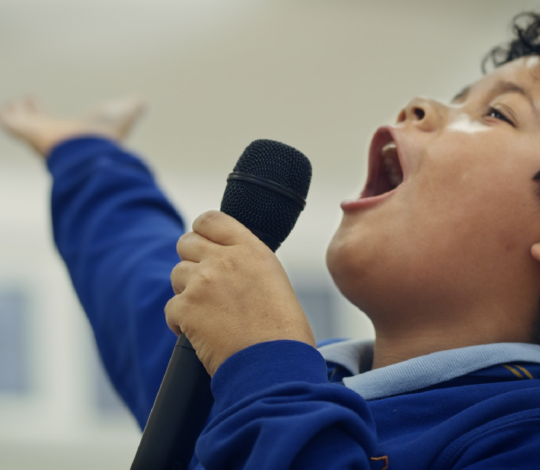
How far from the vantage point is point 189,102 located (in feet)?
A: 10.0

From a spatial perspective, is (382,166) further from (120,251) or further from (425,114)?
(120,251)

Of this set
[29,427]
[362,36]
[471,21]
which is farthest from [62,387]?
[471,21]

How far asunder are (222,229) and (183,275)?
58 mm

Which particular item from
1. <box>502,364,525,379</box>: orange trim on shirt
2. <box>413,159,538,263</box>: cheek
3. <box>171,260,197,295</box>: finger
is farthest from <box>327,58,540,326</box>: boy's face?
<box>171,260,197,295</box>: finger

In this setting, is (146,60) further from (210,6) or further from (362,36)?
(362,36)

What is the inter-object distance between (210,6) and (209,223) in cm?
236

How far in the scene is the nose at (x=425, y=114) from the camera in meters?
0.77

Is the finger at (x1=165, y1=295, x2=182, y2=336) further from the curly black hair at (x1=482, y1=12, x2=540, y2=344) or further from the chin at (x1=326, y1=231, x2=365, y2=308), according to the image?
the curly black hair at (x1=482, y1=12, x2=540, y2=344)

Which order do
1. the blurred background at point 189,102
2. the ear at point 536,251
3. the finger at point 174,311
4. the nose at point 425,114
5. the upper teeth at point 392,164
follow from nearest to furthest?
the finger at point 174,311 < the ear at point 536,251 < the nose at point 425,114 < the upper teeth at point 392,164 < the blurred background at point 189,102

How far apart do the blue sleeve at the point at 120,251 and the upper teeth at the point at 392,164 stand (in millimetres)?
374

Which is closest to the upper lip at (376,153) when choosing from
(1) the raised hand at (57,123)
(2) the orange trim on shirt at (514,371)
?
(2) the orange trim on shirt at (514,371)

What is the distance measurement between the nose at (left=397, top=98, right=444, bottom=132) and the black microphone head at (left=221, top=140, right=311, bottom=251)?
0.82ft

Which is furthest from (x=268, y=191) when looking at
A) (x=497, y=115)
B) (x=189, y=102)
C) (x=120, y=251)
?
(x=189, y=102)

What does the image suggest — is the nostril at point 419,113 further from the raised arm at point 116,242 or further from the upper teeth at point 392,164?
the raised arm at point 116,242
